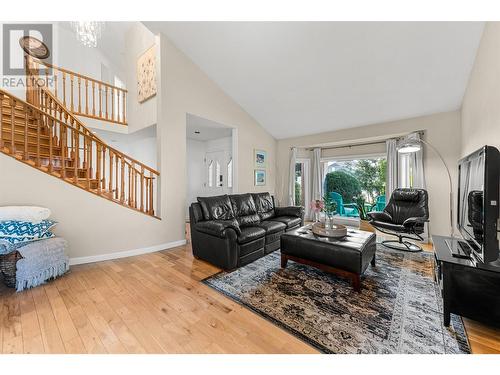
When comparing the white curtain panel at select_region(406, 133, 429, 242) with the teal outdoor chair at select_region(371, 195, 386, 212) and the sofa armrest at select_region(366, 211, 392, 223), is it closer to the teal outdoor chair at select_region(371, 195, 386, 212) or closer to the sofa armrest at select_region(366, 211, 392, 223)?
the sofa armrest at select_region(366, 211, 392, 223)

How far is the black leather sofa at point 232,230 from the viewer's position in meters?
2.59

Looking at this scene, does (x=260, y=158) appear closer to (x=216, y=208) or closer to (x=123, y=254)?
(x=216, y=208)

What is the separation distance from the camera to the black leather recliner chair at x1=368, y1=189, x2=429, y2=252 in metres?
3.34

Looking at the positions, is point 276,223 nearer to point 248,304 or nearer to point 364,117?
point 248,304

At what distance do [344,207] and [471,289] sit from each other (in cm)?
416

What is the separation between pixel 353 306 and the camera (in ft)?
6.02

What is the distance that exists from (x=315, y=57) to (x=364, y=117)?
1.79 metres

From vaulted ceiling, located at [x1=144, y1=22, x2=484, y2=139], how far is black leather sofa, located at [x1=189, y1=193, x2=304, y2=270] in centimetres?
230

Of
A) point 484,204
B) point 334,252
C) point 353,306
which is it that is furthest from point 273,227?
point 484,204

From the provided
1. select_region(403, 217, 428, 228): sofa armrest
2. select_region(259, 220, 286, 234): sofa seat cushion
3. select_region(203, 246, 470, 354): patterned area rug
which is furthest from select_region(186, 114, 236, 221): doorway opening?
select_region(403, 217, 428, 228): sofa armrest

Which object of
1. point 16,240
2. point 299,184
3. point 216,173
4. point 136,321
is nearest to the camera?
point 136,321

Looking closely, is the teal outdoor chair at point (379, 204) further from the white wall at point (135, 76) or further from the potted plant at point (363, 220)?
the white wall at point (135, 76)
